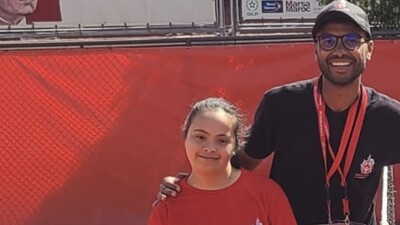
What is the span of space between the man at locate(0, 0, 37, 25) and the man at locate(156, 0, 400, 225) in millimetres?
8483

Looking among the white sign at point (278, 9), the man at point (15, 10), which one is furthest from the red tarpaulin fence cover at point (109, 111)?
the man at point (15, 10)

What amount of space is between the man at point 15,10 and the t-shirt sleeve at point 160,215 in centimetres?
860

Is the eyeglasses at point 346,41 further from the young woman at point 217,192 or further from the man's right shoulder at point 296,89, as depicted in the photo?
the young woman at point 217,192

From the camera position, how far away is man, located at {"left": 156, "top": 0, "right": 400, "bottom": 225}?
3020 millimetres

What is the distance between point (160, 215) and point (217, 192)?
0.24m

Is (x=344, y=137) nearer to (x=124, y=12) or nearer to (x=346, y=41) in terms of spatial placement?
(x=346, y=41)

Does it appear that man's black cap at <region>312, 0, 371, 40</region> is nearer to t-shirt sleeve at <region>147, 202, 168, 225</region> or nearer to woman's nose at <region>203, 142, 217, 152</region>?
woman's nose at <region>203, 142, 217, 152</region>

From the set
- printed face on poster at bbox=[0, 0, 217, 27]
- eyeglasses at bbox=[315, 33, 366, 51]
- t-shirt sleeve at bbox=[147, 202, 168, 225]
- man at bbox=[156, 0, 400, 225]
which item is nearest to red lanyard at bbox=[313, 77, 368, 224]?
man at bbox=[156, 0, 400, 225]

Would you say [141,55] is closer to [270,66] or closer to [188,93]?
[188,93]

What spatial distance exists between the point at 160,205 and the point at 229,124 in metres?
0.42

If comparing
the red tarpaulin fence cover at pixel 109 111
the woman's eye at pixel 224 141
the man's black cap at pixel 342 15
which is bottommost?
the red tarpaulin fence cover at pixel 109 111

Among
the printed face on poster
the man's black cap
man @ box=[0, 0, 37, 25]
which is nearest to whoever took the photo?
the man's black cap

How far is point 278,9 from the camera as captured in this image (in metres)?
11.0

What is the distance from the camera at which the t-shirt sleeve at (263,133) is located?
319 cm
